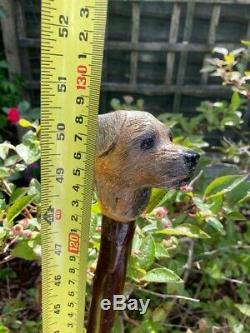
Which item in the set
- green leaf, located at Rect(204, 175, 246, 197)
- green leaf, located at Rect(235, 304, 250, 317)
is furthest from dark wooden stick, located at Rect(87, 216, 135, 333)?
green leaf, located at Rect(235, 304, 250, 317)

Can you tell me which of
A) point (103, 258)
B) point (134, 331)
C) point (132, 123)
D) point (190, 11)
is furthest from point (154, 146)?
point (190, 11)

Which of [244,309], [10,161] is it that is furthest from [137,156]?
[244,309]

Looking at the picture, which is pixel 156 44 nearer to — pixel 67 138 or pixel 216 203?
pixel 216 203

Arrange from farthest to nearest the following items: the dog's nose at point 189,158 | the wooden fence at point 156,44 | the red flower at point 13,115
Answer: the wooden fence at point 156,44 < the red flower at point 13,115 < the dog's nose at point 189,158

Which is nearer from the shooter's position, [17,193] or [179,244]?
[17,193]

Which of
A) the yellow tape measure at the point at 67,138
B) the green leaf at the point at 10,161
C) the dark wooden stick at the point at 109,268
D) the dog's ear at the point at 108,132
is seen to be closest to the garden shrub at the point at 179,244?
the green leaf at the point at 10,161

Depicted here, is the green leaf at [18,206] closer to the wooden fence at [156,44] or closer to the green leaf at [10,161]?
the green leaf at [10,161]

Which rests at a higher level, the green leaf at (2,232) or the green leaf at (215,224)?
the green leaf at (2,232)

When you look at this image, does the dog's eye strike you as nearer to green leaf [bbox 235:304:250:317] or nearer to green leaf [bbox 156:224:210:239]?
green leaf [bbox 156:224:210:239]
